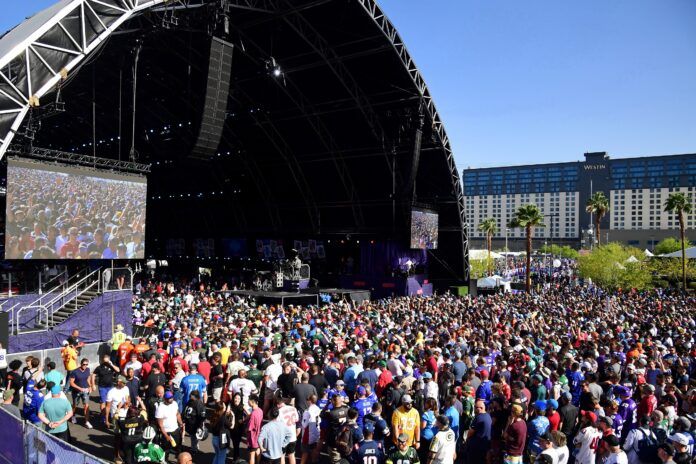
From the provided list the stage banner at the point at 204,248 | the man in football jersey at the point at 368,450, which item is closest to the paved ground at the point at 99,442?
the man in football jersey at the point at 368,450

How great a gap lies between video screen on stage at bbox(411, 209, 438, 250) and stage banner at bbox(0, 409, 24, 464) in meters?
29.4

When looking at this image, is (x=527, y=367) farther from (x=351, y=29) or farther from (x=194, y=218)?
(x=194, y=218)

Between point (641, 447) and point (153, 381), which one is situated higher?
point (153, 381)

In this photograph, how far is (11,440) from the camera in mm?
7414

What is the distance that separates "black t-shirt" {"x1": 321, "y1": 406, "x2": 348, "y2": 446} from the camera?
324 inches

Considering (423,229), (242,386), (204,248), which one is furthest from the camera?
(204,248)

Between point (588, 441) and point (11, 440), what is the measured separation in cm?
808

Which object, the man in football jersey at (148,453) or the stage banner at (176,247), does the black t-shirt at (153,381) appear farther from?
the stage banner at (176,247)

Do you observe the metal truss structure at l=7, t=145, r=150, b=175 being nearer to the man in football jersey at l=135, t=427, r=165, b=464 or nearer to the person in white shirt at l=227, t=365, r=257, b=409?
the person in white shirt at l=227, t=365, r=257, b=409

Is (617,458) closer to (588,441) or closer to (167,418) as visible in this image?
(588,441)

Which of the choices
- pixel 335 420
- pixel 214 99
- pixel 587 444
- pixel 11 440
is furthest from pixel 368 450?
pixel 214 99

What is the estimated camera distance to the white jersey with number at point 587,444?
24.0 ft

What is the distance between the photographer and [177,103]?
37750 millimetres

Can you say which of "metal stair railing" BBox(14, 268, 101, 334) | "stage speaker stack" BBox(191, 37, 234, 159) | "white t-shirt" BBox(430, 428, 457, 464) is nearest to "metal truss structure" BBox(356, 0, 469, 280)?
"stage speaker stack" BBox(191, 37, 234, 159)
